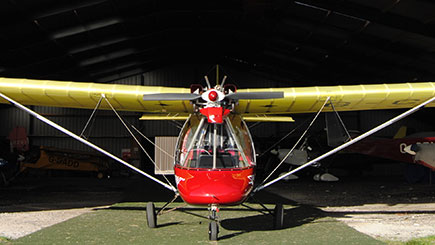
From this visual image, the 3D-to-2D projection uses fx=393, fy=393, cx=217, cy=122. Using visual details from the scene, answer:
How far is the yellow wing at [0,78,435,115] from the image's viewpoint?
24.4 ft

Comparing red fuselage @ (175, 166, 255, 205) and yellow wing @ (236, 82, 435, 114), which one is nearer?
red fuselage @ (175, 166, 255, 205)

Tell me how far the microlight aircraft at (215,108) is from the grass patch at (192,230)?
37cm

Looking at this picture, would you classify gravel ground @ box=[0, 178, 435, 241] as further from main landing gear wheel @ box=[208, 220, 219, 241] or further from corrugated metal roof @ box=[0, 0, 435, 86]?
corrugated metal roof @ box=[0, 0, 435, 86]

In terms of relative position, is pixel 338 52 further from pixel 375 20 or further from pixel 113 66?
pixel 113 66

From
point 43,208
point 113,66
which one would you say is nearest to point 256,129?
point 113,66

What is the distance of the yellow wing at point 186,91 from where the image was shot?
7.44m

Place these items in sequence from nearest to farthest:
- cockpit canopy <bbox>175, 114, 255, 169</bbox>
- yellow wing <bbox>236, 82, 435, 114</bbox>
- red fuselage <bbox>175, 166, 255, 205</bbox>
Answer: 1. red fuselage <bbox>175, 166, 255, 205</bbox>
2. cockpit canopy <bbox>175, 114, 255, 169</bbox>
3. yellow wing <bbox>236, 82, 435, 114</bbox>

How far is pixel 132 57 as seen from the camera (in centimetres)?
2225

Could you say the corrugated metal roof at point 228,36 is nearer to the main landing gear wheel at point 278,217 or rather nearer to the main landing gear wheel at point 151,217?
the main landing gear wheel at point 278,217

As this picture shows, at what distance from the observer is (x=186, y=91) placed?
770 cm

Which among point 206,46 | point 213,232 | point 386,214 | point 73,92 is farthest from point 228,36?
point 213,232

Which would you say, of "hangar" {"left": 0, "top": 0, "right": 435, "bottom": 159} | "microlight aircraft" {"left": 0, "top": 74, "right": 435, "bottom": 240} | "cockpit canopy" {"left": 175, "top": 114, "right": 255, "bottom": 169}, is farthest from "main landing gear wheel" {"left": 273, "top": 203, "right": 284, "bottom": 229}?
"hangar" {"left": 0, "top": 0, "right": 435, "bottom": 159}

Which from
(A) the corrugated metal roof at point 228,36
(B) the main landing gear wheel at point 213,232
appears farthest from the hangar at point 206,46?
(B) the main landing gear wheel at point 213,232

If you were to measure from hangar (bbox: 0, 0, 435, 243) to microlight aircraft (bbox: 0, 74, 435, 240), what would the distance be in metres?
3.72
